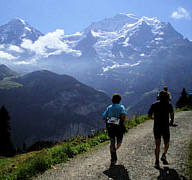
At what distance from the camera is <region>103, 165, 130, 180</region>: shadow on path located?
7241 mm

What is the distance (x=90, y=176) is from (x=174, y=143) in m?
5.66

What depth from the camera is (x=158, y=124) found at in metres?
8.27

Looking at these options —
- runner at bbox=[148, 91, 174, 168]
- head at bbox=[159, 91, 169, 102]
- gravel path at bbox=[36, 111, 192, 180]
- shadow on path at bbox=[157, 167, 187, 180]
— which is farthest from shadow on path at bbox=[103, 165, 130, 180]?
head at bbox=[159, 91, 169, 102]

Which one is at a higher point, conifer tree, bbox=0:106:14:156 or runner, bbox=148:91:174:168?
runner, bbox=148:91:174:168

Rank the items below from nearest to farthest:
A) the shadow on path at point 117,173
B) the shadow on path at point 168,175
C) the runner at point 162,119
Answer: the shadow on path at point 168,175, the shadow on path at point 117,173, the runner at point 162,119

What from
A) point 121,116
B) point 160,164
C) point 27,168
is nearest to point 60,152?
point 27,168

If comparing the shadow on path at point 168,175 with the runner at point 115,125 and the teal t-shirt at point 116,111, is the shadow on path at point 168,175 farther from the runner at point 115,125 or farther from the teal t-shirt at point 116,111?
the teal t-shirt at point 116,111

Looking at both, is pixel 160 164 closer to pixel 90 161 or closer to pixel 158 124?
pixel 158 124

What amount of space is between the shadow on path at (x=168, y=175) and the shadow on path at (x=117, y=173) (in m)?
1.14

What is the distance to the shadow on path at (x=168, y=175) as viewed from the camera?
680 cm

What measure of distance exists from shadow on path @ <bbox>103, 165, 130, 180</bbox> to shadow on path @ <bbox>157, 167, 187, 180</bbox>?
1.14 meters

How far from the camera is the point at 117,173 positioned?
299 inches

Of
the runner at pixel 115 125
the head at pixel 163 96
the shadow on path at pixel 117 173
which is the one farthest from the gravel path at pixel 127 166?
the head at pixel 163 96

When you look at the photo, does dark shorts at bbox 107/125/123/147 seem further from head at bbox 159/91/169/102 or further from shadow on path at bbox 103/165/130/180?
head at bbox 159/91/169/102
